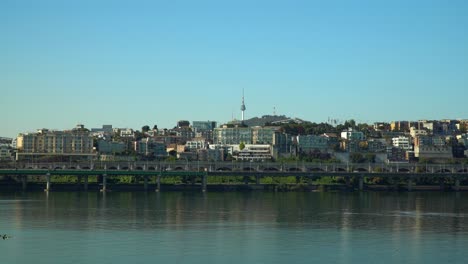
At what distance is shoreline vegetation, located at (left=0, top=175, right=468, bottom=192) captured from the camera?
93.4 m

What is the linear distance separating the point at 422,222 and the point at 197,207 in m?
17.5

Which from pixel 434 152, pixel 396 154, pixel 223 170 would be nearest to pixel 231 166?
pixel 223 170

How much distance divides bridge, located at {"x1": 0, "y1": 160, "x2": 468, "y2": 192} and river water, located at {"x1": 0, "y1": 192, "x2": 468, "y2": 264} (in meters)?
19.6

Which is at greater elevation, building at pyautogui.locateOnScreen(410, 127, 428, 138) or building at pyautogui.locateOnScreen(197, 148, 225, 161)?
building at pyautogui.locateOnScreen(410, 127, 428, 138)

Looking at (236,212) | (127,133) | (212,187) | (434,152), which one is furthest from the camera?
(127,133)

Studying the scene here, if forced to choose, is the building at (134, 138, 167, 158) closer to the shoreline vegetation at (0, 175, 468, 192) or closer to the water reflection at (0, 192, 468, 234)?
the shoreline vegetation at (0, 175, 468, 192)

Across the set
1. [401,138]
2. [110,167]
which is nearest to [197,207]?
[110,167]

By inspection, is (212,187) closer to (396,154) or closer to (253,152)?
(253,152)

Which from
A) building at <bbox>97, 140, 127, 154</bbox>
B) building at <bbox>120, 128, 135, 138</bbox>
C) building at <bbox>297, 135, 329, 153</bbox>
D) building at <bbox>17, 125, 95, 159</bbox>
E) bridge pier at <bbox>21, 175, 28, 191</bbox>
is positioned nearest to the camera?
bridge pier at <bbox>21, 175, 28, 191</bbox>

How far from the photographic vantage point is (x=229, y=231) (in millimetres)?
46406

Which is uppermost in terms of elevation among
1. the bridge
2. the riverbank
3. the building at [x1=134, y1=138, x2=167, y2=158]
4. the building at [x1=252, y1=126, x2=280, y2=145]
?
the building at [x1=252, y1=126, x2=280, y2=145]

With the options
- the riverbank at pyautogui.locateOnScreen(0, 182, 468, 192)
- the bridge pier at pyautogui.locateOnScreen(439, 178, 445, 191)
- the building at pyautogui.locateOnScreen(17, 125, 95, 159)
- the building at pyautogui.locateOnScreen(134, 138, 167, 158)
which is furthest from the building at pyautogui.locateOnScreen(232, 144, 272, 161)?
the riverbank at pyautogui.locateOnScreen(0, 182, 468, 192)

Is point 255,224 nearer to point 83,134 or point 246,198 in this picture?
point 246,198

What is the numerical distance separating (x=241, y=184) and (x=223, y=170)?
24.8 feet
